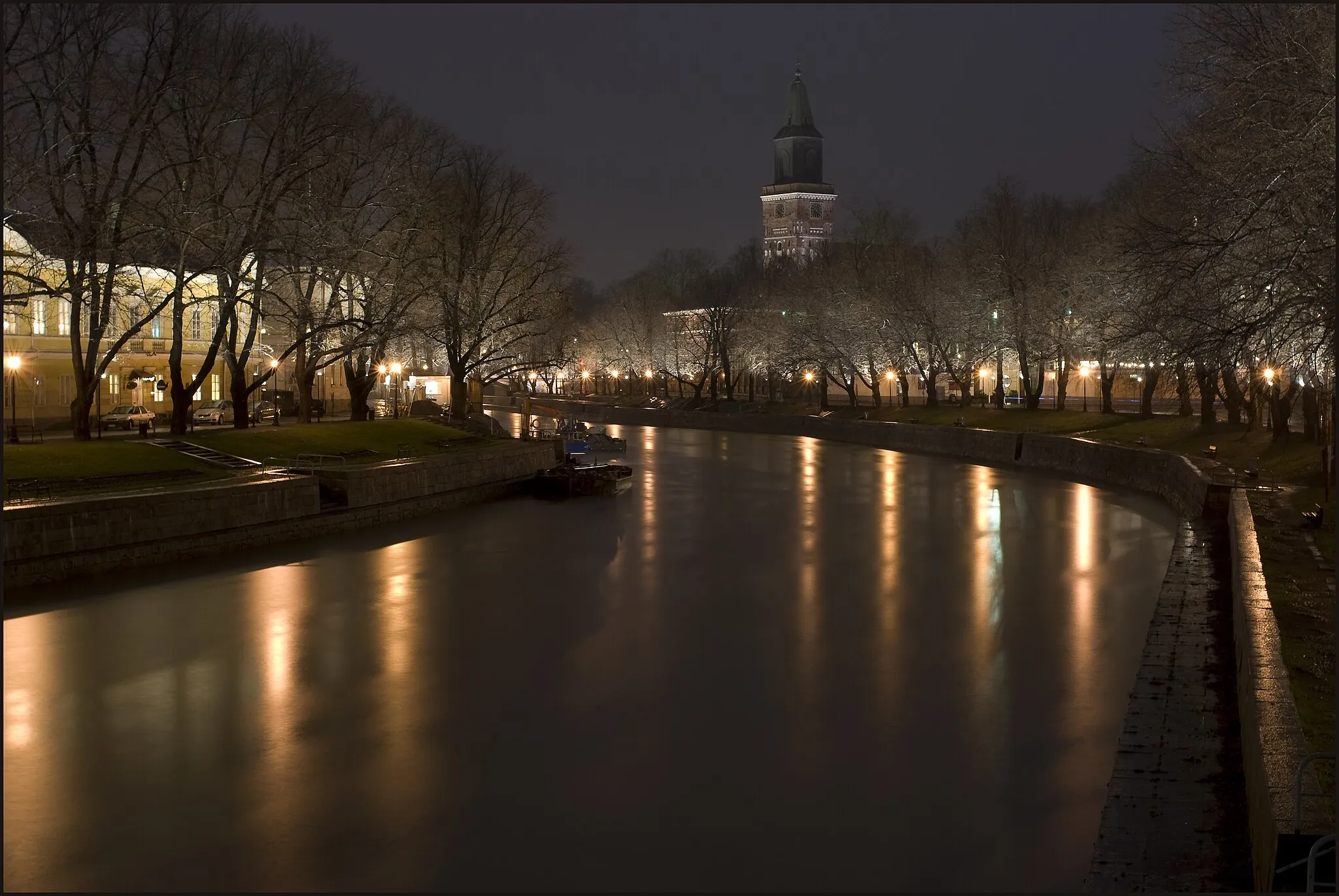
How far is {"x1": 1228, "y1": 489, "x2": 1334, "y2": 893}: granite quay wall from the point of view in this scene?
8953mm

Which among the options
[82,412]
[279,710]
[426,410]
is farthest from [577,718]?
[426,410]

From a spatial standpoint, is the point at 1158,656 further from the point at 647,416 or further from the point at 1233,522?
the point at 647,416

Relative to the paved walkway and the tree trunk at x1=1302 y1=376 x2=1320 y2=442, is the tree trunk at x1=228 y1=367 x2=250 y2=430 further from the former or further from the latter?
the tree trunk at x1=1302 y1=376 x2=1320 y2=442

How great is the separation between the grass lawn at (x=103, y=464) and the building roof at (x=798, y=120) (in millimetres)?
155713

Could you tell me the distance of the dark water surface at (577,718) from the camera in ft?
39.8

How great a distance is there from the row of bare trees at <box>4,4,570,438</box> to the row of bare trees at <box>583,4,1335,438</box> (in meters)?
21.6

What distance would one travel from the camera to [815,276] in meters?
78.6

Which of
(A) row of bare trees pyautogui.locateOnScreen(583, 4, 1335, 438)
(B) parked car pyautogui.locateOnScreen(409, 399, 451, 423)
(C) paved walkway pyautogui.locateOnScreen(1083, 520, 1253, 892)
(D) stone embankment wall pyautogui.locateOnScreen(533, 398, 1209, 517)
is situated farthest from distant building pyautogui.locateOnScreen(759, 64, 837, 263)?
(C) paved walkway pyautogui.locateOnScreen(1083, 520, 1253, 892)

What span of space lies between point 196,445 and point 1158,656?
80.6ft

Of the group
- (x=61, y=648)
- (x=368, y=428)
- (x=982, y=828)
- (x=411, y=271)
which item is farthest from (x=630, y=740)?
(x=411, y=271)

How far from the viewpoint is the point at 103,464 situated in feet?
92.7

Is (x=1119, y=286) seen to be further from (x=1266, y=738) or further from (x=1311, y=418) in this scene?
(x=1266, y=738)

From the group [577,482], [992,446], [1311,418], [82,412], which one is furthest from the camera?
[992,446]

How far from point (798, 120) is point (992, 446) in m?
132
